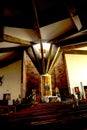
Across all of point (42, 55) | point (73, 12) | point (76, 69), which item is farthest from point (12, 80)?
point (73, 12)

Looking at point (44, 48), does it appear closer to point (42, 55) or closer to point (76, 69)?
point (42, 55)

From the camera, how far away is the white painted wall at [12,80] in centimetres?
1060

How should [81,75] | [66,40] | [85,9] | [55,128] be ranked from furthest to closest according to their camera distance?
[81,75]
[66,40]
[85,9]
[55,128]

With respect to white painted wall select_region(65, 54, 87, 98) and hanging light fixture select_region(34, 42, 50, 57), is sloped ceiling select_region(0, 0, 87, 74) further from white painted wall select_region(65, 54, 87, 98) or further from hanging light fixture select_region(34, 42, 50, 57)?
white painted wall select_region(65, 54, 87, 98)

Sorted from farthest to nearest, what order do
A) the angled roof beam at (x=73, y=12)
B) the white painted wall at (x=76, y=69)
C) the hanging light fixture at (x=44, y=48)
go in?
the white painted wall at (x=76, y=69) → the hanging light fixture at (x=44, y=48) → the angled roof beam at (x=73, y=12)

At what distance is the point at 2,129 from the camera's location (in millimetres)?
1652

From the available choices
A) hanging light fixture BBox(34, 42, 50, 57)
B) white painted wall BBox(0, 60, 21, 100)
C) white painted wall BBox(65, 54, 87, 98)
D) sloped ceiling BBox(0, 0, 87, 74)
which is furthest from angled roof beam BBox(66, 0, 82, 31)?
white painted wall BBox(0, 60, 21, 100)

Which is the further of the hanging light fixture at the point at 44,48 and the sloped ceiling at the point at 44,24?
the hanging light fixture at the point at 44,48

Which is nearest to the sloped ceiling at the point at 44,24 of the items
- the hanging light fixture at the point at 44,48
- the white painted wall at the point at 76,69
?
the hanging light fixture at the point at 44,48

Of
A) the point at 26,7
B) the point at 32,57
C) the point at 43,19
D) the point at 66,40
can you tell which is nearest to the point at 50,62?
the point at 32,57

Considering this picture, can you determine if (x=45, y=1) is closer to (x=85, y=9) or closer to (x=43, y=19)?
(x=43, y=19)

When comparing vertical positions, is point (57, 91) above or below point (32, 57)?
below

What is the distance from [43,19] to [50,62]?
4.11 m

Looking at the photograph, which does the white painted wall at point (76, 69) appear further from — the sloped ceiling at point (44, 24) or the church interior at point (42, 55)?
the sloped ceiling at point (44, 24)
